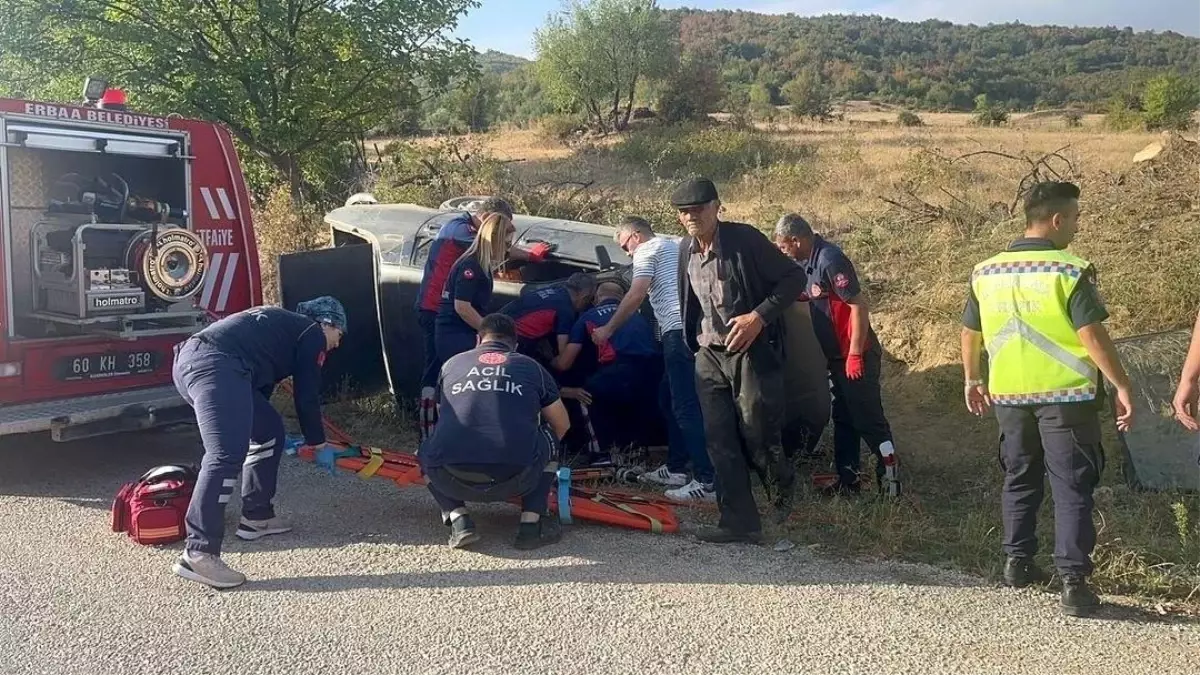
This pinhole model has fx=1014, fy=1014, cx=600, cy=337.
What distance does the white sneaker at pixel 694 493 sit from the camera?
555 centimetres

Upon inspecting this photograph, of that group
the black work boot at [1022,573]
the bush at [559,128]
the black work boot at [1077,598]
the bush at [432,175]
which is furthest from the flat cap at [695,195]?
the bush at [559,128]

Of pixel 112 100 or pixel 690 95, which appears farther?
pixel 690 95

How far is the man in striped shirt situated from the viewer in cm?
571

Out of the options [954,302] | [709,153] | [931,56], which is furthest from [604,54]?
[931,56]

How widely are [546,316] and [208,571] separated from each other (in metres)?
2.53

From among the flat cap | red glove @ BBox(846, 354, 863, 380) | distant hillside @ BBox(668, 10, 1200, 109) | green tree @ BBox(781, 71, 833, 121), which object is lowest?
red glove @ BBox(846, 354, 863, 380)

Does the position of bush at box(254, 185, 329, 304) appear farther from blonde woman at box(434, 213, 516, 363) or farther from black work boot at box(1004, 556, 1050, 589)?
black work boot at box(1004, 556, 1050, 589)

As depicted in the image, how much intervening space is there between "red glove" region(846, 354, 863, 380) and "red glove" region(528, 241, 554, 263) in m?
2.34

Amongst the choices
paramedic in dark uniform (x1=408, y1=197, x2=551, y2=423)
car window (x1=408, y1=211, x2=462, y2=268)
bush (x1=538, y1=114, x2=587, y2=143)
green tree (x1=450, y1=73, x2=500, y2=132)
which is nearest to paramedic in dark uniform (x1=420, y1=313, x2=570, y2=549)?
paramedic in dark uniform (x1=408, y1=197, x2=551, y2=423)

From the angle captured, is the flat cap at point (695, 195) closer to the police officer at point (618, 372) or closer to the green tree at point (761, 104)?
the police officer at point (618, 372)

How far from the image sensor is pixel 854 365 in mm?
5477

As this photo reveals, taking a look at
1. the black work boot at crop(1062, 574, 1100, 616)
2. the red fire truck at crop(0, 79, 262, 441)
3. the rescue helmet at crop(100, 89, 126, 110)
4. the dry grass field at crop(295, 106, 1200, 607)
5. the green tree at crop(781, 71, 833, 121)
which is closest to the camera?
the black work boot at crop(1062, 574, 1100, 616)

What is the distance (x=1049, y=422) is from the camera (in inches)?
158

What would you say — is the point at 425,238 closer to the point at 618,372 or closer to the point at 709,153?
the point at 618,372
